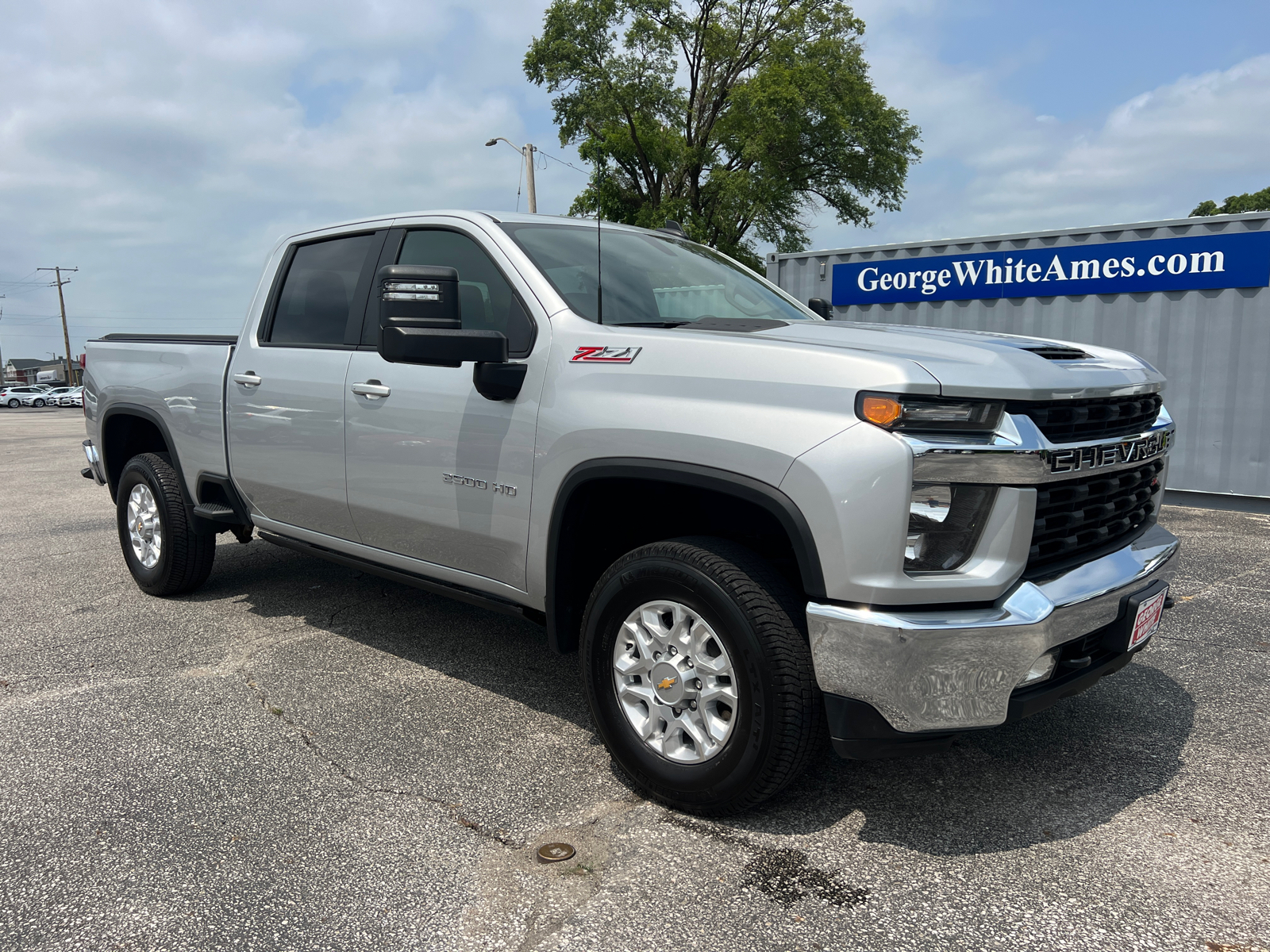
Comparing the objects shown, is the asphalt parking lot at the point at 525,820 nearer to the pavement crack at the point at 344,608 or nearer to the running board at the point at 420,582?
the pavement crack at the point at 344,608

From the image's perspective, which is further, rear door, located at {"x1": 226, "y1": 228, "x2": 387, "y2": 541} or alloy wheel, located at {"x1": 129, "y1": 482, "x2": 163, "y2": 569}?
alloy wheel, located at {"x1": 129, "y1": 482, "x2": 163, "y2": 569}

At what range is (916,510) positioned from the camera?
237 centimetres

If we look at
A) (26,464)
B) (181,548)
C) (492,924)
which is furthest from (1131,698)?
(26,464)

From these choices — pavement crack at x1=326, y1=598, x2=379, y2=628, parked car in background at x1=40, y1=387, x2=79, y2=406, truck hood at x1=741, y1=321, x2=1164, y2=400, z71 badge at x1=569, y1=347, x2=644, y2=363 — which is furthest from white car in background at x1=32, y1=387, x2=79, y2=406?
truck hood at x1=741, y1=321, x2=1164, y2=400

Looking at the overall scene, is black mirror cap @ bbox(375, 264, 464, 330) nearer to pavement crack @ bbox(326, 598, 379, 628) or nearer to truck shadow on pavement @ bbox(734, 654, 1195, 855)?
truck shadow on pavement @ bbox(734, 654, 1195, 855)

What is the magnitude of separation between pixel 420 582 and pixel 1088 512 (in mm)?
2475

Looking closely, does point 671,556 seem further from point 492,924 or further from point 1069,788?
point 1069,788

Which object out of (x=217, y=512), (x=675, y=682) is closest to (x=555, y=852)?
(x=675, y=682)

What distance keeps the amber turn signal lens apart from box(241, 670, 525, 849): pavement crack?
1586 mm

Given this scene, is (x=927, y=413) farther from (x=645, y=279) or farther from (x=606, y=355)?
(x=645, y=279)

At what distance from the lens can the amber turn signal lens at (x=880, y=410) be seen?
2.36 metres

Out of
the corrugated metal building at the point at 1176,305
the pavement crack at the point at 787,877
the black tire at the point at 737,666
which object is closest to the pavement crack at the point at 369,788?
the black tire at the point at 737,666

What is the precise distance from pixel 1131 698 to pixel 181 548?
4.81 metres

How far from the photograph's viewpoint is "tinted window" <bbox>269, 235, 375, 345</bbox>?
4.21 meters
